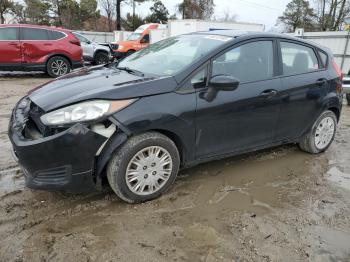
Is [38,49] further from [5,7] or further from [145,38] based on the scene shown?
[5,7]

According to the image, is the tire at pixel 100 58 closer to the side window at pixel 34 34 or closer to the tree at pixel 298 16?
the side window at pixel 34 34

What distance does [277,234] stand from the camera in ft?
10.3

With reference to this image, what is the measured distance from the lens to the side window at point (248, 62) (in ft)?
12.7

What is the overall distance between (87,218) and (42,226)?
1.24 feet

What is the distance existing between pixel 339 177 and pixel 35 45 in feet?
33.7

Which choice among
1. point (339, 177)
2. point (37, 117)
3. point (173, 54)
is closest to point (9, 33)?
point (173, 54)

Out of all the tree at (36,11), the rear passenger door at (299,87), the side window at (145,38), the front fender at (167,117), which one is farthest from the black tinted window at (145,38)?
the tree at (36,11)

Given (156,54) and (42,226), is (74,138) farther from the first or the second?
(156,54)

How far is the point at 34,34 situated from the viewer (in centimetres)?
1184

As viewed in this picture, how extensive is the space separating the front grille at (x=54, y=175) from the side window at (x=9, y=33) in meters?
9.78

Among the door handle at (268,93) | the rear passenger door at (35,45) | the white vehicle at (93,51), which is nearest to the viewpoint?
the door handle at (268,93)

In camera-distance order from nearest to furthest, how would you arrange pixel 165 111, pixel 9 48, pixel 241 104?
pixel 165 111 → pixel 241 104 → pixel 9 48

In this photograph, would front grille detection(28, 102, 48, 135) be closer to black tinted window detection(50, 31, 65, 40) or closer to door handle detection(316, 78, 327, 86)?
door handle detection(316, 78, 327, 86)

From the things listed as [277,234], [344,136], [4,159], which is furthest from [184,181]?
[344,136]
